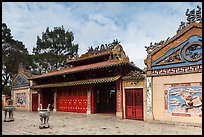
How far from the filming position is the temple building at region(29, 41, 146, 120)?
10.6 metres

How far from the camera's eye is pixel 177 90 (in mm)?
8828

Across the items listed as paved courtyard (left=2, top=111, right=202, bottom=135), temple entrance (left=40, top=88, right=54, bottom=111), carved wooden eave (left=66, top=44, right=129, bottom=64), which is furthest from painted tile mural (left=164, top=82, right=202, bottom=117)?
temple entrance (left=40, top=88, right=54, bottom=111)

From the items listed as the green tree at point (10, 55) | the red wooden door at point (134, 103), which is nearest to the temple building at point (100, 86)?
the red wooden door at point (134, 103)

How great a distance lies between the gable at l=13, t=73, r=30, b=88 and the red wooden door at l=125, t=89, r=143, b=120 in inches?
416

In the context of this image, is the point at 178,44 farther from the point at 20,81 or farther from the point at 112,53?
the point at 20,81

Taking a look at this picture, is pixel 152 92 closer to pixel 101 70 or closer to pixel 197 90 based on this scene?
pixel 197 90

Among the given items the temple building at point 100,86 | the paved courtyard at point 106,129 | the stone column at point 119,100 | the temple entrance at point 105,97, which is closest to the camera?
the paved courtyard at point 106,129

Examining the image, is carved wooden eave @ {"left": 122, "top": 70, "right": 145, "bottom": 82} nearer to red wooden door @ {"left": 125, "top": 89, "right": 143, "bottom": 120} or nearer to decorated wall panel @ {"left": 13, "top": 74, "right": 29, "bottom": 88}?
red wooden door @ {"left": 125, "top": 89, "right": 143, "bottom": 120}

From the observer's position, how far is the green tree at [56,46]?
102 ft

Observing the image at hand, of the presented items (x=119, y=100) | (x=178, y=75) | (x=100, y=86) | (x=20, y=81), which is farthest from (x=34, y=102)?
(x=178, y=75)

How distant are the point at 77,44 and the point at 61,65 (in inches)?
165

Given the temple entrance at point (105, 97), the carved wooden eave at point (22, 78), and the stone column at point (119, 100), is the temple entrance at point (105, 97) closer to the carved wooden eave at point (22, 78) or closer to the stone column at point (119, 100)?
the stone column at point (119, 100)

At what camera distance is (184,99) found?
8570 mm

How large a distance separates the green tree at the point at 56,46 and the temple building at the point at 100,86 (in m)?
13.7
